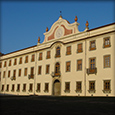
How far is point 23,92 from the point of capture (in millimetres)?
40344

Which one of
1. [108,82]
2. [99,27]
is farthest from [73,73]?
[99,27]

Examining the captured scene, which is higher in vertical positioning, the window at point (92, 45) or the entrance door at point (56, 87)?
the window at point (92, 45)

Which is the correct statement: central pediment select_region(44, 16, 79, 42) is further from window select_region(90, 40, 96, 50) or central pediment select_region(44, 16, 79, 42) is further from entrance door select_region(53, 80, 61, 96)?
entrance door select_region(53, 80, 61, 96)

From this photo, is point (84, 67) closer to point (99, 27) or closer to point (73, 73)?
point (73, 73)

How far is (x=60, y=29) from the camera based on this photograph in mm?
34469

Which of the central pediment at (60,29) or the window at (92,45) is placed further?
the central pediment at (60,29)

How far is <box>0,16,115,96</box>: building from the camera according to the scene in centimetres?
2592

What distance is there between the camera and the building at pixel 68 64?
25922 millimetres

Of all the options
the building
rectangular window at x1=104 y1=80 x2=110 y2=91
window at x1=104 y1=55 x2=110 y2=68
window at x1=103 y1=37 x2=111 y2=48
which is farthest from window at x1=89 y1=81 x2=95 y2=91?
window at x1=103 y1=37 x2=111 y2=48

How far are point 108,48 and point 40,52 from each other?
16.7m

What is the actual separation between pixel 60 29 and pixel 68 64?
25.3 feet

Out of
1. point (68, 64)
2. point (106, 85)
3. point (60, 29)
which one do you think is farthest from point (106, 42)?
point (60, 29)

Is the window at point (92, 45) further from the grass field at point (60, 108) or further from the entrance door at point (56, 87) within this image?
the grass field at point (60, 108)

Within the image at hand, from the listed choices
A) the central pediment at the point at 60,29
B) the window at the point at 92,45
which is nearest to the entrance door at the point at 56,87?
the central pediment at the point at 60,29
